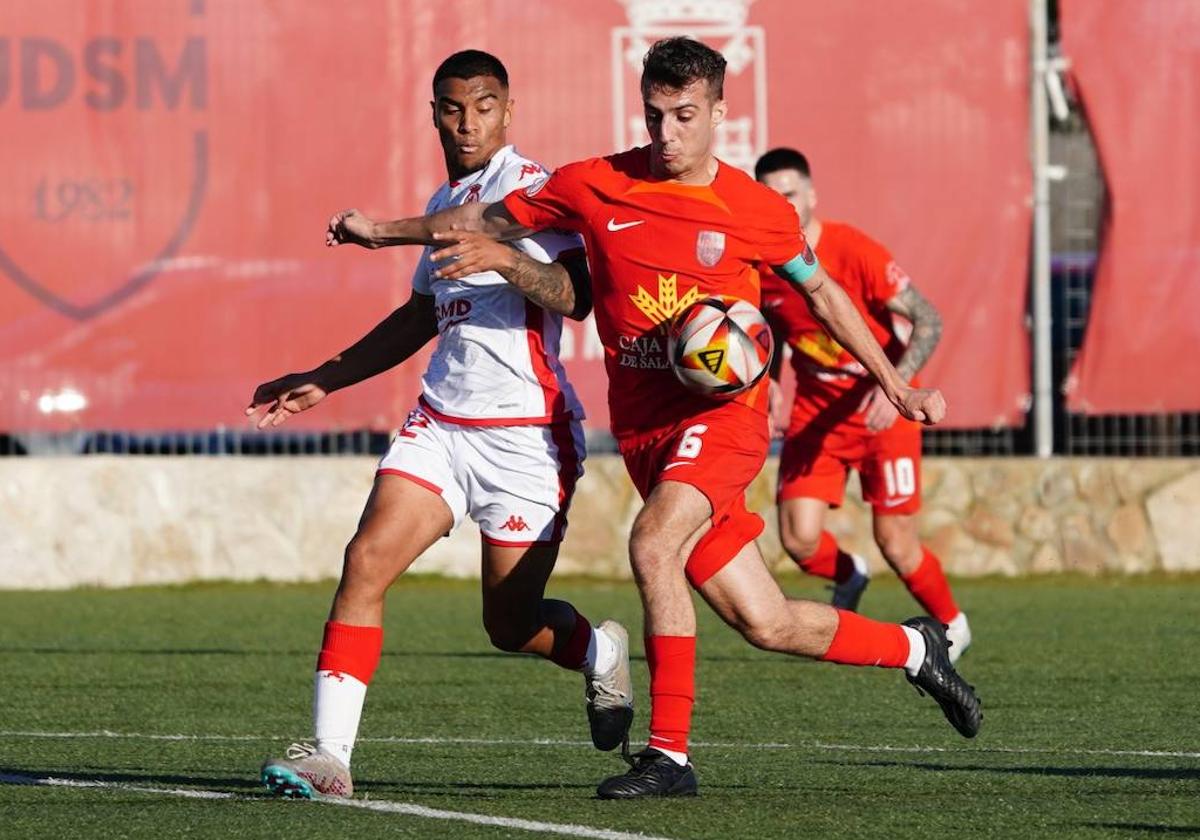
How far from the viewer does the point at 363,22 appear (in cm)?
1499

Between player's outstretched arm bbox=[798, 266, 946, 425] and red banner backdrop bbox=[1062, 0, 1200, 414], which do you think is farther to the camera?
red banner backdrop bbox=[1062, 0, 1200, 414]

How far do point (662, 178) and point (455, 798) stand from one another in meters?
1.89

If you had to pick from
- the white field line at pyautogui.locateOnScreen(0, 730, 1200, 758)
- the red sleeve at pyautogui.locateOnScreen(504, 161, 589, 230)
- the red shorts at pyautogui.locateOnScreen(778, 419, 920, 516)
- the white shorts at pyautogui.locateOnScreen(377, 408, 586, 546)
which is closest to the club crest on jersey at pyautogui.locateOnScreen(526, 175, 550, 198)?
the red sleeve at pyautogui.locateOnScreen(504, 161, 589, 230)

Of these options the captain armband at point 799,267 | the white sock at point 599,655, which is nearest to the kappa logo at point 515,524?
the white sock at point 599,655

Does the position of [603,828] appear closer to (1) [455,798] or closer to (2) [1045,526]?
(1) [455,798]

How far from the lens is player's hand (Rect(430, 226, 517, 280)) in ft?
21.5

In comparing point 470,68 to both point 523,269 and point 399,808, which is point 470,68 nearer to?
point 523,269

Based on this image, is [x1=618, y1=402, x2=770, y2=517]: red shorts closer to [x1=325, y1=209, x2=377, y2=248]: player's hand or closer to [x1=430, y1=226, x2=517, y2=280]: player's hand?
[x1=430, y1=226, x2=517, y2=280]: player's hand

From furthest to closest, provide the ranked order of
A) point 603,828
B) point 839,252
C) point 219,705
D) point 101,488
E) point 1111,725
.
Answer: point 101,488 → point 839,252 → point 219,705 → point 1111,725 → point 603,828

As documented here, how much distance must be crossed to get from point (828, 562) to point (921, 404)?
4.55 m

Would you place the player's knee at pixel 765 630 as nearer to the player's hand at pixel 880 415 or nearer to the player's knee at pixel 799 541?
the player's hand at pixel 880 415

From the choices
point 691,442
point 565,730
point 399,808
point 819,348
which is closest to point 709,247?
point 691,442

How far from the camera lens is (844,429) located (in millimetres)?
11164

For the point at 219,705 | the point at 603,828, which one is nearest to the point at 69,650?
the point at 219,705
